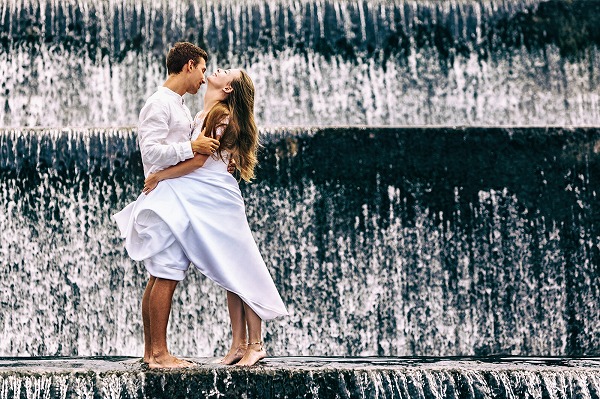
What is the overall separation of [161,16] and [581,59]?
4045 mm

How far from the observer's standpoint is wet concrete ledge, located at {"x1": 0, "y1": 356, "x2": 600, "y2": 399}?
16.7ft

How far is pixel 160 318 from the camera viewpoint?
17.1 feet

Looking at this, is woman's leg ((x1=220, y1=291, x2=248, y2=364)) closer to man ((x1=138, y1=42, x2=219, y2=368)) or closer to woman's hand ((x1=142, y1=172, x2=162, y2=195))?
man ((x1=138, y1=42, x2=219, y2=368))

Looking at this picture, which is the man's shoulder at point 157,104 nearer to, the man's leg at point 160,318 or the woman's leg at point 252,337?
the man's leg at point 160,318

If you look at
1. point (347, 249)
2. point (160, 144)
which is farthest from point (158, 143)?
point (347, 249)

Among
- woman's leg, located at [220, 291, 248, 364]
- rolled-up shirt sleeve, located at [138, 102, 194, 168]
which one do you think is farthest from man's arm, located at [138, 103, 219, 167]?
woman's leg, located at [220, 291, 248, 364]

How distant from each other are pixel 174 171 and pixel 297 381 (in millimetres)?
1103

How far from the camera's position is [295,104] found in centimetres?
1075

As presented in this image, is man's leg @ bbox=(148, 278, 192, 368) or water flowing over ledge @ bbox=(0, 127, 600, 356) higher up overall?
water flowing over ledge @ bbox=(0, 127, 600, 356)

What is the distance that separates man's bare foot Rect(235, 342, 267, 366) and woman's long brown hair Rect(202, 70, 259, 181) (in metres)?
0.79

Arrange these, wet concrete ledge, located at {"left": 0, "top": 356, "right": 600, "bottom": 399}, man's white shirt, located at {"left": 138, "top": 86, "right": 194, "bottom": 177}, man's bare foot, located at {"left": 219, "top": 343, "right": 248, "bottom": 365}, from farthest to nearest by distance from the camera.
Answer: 1. man's bare foot, located at {"left": 219, "top": 343, "right": 248, "bottom": 365}
2. man's white shirt, located at {"left": 138, "top": 86, "right": 194, "bottom": 177}
3. wet concrete ledge, located at {"left": 0, "top": 356, "right": 600, "bottom": 399}

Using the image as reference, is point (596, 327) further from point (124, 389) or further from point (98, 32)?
point (98, 32)

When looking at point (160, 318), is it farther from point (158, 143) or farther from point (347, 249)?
point (347, 249)

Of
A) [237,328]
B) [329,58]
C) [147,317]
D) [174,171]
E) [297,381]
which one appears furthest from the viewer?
[329,58]
